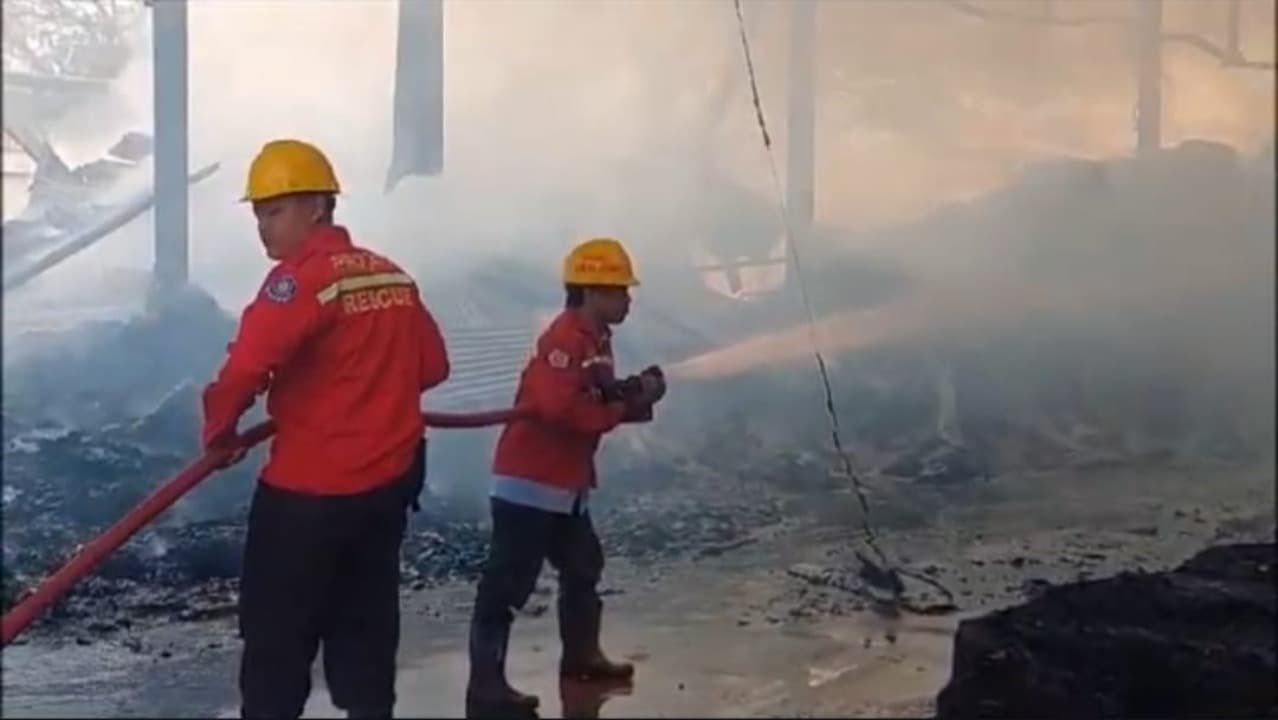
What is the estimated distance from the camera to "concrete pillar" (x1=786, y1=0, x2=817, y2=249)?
13.8ft

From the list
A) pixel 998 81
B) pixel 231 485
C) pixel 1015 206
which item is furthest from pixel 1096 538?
pixel 231 485

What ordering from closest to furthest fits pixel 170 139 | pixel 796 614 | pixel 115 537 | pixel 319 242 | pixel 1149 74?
pixel 115 537, pixel 319 242, pixel 170 139, pixel 1149 74, pixel 796 614

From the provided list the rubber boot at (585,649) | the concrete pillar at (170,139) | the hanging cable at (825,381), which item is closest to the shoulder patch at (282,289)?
the concrete pillar at (170,139)

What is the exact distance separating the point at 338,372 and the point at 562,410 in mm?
808

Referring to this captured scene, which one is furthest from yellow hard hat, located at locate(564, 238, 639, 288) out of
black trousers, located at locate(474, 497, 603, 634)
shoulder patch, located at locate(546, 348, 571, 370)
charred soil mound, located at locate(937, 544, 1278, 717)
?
charred soil mound, located at locate(937, 544, 1278, 717)

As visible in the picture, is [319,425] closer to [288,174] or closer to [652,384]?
[288,174]

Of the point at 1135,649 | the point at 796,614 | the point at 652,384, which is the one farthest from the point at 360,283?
the point at 1135,649

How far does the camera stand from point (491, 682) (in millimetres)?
3994

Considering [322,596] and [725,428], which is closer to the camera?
[322,596]

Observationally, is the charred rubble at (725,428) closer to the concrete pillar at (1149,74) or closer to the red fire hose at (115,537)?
the concrete pillar at (1149,74)

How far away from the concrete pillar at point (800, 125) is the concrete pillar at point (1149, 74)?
0.71m

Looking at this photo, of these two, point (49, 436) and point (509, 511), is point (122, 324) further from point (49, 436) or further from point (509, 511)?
point (509, 511)

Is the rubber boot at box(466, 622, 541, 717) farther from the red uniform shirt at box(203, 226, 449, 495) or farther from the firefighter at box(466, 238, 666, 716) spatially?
the red uniform shirt at box(203, 226, 449, 495)

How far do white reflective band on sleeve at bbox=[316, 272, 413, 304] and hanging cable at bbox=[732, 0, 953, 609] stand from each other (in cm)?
116
